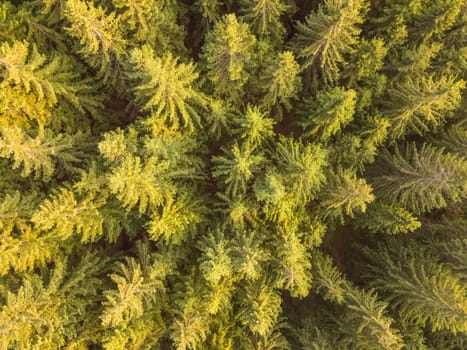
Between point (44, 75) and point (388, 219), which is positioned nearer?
point (44, 75)

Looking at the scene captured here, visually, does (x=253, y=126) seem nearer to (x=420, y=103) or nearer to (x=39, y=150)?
(x=420, y=103)

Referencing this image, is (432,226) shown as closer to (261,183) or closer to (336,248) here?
(336,248)

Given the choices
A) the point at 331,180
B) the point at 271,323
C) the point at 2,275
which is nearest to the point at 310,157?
the point at 331,180

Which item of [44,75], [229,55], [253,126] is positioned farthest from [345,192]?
[44,75]

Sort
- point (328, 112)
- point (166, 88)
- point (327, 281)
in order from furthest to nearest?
1. point (327, 281)
2. point (328, 112)
3. point (166, 88)

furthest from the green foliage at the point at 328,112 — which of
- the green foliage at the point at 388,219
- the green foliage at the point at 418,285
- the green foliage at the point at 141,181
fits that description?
the green foliage at the point at 141,181

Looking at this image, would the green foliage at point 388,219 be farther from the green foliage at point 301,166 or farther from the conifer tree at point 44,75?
the conifer tree at point 44,75

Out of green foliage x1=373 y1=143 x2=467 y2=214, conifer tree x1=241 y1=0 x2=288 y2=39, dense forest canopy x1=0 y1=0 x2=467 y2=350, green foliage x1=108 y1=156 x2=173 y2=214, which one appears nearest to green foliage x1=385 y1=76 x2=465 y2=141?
dense forest canopy x1=0 y1=0 x2=467 y2=350

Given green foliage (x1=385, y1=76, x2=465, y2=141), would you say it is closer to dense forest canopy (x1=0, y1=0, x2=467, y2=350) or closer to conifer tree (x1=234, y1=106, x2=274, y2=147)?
dense forest canopy (x1=0, y1=0, x2=467, y2=350)

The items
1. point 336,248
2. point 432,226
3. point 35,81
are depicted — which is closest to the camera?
point 35,81
